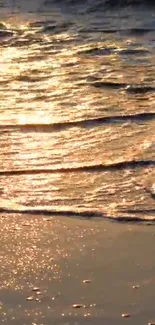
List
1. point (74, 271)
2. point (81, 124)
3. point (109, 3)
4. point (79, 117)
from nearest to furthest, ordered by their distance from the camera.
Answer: point (74, 271) → point (81, 124) → point (79, 117) → point (109, 3)

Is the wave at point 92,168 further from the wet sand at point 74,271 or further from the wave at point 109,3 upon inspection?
the wave at point 109,3

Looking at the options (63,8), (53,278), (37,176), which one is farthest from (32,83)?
(63,8)

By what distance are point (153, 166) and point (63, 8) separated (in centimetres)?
582

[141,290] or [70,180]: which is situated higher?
[70,180]

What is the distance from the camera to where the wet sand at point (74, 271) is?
8.13 feet

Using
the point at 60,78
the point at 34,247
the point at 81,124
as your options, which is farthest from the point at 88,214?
the point at 60,78

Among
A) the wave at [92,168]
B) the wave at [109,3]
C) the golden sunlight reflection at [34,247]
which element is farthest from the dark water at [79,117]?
the wave at [109,3]

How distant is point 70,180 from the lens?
3.72 meters

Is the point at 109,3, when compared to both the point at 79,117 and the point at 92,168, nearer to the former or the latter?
the point at 79,117

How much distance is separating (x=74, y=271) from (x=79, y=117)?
2090 mm

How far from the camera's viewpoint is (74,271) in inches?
109

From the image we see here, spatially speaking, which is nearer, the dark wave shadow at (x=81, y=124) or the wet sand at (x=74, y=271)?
the wet sand at (x=74, y=271)

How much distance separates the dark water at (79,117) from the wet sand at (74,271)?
19 cm

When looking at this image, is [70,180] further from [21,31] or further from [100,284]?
[21,31]
